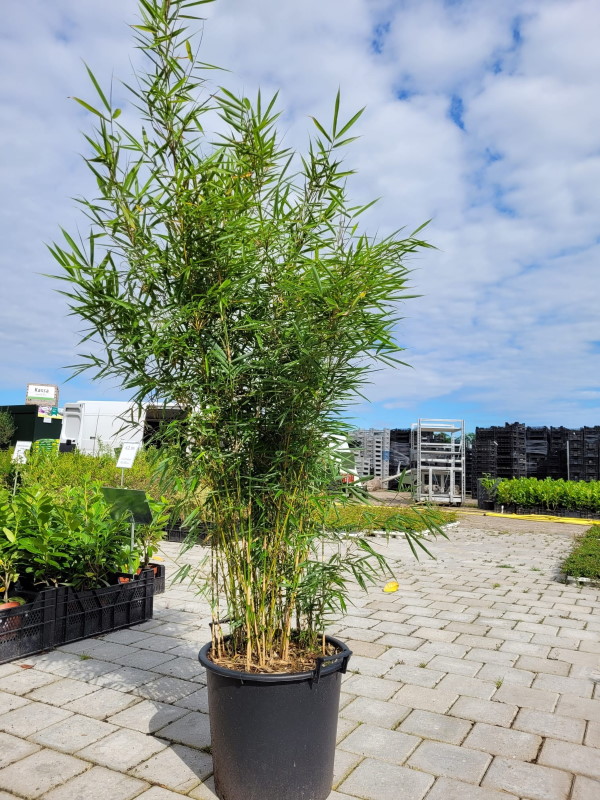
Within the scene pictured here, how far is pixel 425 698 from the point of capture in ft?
11.6

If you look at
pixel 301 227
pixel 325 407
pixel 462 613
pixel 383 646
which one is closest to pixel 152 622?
pixel 383 646

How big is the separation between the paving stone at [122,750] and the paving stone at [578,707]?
2140 mm

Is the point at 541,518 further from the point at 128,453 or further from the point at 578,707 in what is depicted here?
the point at 578,707

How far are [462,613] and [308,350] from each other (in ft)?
13.0

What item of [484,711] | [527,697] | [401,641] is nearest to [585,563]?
[401,641]

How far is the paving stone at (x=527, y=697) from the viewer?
3475 mm

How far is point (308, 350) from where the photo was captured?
7.79ft

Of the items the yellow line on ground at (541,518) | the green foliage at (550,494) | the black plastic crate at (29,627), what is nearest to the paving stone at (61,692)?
the black plastic crate at (29,627)

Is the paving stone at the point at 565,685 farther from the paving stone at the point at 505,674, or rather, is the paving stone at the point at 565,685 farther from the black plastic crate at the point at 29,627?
the black plastic crate at the point at 29,627

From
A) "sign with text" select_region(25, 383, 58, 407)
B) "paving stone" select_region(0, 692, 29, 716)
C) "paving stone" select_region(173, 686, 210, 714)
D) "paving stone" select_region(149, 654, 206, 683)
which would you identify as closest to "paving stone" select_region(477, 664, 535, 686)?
"paving stone" select_region(173, 686, 210, 714)

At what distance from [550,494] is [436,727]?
13029 millimetres

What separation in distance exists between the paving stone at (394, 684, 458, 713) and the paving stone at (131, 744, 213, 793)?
1.22m

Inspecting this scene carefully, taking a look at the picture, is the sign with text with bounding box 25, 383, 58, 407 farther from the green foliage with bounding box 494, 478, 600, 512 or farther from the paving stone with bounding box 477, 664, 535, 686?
the paving stone with bounding box 477, 664, 535, 686

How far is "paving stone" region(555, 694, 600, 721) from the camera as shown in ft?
11.0
